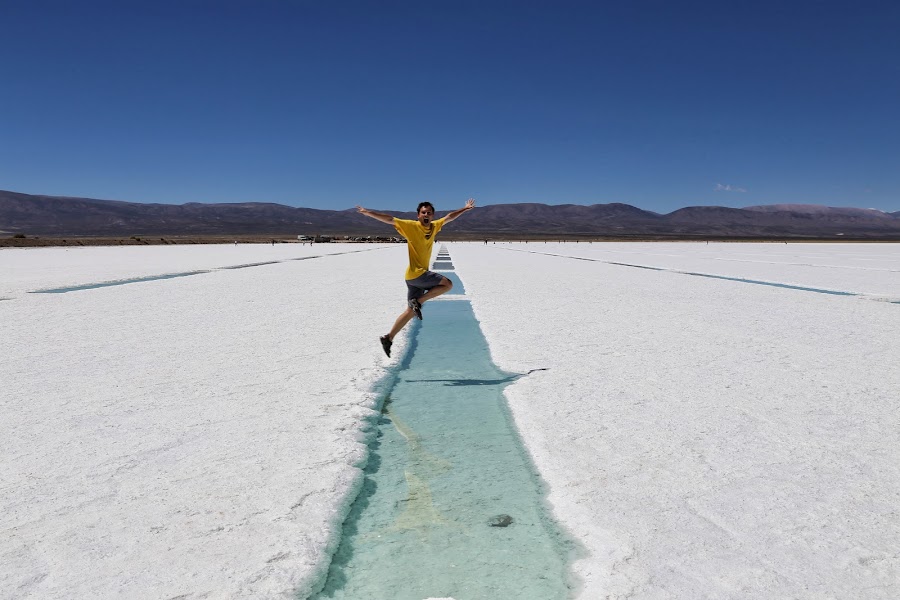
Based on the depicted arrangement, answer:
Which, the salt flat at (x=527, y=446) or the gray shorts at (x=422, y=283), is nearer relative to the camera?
the salt flat at (x=527, y=446)

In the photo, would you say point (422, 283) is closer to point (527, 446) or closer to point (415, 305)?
point (415, 305)

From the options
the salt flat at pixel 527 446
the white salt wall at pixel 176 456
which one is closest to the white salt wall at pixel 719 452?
the salt flat at pixel 527 446

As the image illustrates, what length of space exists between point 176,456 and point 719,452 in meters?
3.16

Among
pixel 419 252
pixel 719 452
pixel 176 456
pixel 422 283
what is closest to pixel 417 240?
pixel 419 252

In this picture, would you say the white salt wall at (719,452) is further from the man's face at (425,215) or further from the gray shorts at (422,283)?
the man's face at (425,215)

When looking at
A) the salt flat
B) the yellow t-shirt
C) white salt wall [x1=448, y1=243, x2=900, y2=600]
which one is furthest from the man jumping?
white salt wall [x1=448, y1=243, x2=900, y2=600]

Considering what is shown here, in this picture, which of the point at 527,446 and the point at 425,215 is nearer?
the point at 527,446

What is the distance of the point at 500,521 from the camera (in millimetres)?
3115

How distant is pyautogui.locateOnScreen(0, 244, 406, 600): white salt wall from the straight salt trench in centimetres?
16

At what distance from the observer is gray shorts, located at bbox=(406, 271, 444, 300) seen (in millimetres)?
6781

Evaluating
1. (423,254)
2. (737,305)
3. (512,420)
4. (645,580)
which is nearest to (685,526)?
(645,580)

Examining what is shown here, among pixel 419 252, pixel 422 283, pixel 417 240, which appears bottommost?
pixel 422 283

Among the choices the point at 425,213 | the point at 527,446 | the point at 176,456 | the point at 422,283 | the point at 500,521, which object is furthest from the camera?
the point at 422,283

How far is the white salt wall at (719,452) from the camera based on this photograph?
2600 mm
